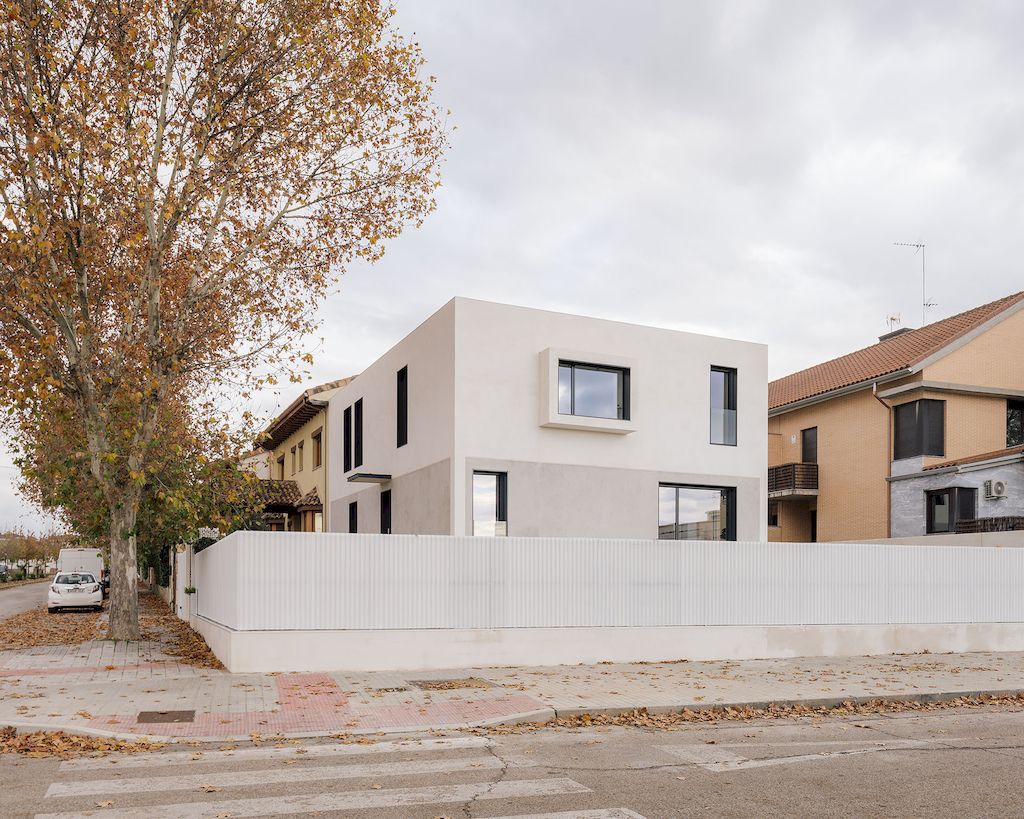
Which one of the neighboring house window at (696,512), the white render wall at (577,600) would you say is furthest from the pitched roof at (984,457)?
the neighboring house window at (696,512)

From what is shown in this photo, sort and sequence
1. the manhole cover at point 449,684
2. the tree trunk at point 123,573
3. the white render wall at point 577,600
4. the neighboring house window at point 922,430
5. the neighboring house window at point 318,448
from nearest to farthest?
the manhole cover at point 449,684 < the white render wall at point 577,600 < the tree trunk at point 123,573 < the neighboring house window at point 922,430 < the neighboring house window at point 318,448

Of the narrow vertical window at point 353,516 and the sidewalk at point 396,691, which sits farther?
the narrow vertical window at point 353,516

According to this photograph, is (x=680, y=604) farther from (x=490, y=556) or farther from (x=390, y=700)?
(x=390, y=700)

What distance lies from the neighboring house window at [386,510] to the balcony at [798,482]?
15282 mm

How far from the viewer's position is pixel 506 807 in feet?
22.0

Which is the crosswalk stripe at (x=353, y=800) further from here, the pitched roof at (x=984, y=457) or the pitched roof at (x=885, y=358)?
the pitched roof at (x=885, y=358)

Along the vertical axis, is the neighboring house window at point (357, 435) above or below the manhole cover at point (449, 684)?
above

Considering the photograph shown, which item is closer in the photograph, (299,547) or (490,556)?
(299,547)

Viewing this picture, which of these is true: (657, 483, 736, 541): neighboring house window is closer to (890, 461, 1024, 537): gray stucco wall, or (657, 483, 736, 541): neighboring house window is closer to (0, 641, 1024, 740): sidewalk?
(0, 641, 1024, 740): sidewalk

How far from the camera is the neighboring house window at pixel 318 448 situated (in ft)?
103

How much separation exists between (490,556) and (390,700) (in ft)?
12.4

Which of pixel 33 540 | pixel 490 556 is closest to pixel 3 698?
pixel 490 556

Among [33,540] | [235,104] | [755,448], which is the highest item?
[235,104]

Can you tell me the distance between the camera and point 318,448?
32.4 meters
